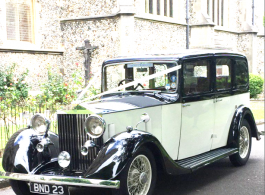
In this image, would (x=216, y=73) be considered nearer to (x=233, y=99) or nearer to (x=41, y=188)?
(x=233, y=99)

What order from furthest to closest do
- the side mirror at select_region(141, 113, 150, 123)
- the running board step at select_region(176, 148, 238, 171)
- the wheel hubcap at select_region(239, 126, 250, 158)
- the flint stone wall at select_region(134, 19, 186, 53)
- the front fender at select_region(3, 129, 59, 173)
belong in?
the flint stone wall at select_region(134, 19, 186, 53), the wheel hubcap at select_region(239, 126, 250, 158), the running board step at select_region(176, 148, 238, 171), the side mirror at select_region(141, 113, 150, 123), the front fender at select_region(3, 129, 59, 173)

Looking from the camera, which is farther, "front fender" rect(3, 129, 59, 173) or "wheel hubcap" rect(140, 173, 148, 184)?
"front fender" rect(3, 129, 59, 173)

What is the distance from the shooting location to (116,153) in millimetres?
4191

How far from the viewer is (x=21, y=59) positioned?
48.6 ft

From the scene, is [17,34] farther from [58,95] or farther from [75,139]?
[75,139]

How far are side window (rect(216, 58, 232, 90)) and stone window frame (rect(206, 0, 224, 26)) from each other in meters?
16.1

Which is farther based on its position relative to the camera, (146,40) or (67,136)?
(146,40)

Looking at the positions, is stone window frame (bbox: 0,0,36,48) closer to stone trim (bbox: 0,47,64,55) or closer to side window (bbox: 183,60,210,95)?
stone trim (bbox: 0,47,64,55)

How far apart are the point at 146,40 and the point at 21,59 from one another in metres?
5.38

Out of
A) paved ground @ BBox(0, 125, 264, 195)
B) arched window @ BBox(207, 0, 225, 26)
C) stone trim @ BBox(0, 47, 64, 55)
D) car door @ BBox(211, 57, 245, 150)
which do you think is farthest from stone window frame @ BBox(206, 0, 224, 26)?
paved ground @ BBox(0, 125, 264, 195)

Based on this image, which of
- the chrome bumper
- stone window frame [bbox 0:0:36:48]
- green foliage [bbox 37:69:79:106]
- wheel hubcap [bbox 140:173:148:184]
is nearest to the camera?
the chrome bumper

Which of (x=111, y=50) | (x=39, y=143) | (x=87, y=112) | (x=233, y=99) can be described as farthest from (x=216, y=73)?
(x=111, y=50)

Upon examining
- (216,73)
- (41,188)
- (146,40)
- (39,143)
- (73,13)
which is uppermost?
(73,13)

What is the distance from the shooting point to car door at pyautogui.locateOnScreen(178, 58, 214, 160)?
5.55 m
